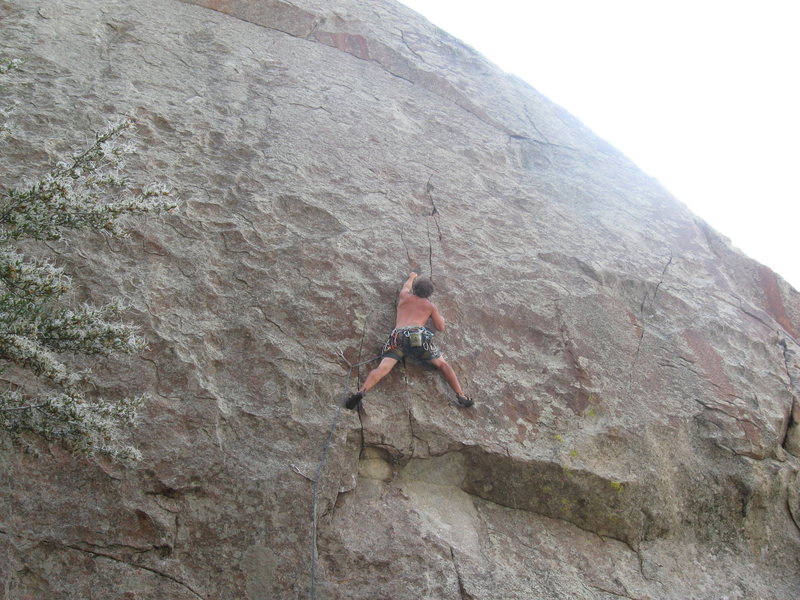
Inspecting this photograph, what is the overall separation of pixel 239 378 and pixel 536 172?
19.2 ft

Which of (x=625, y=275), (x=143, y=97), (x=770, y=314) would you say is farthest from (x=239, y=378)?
(x=770, y=314)

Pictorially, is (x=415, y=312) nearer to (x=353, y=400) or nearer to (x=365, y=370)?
(x=365, y=370)

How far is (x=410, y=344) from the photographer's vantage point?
486 centimetres

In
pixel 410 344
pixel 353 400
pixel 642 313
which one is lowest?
pixel 353 400

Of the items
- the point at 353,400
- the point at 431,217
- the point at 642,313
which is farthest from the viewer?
the point at 431,217

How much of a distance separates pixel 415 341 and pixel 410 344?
0.17 feet

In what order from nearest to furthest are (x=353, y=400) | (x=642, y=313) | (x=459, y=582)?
(x=459, y=582)
(x=353, y=400)
(x=642, y=313)

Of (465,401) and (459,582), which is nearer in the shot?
(459,582)

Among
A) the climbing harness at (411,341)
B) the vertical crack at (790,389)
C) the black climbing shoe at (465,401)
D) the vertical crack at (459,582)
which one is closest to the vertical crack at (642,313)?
the vertical crack at (790,389)

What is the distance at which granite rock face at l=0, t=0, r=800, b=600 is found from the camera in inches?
152

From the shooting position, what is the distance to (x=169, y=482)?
12.8ft

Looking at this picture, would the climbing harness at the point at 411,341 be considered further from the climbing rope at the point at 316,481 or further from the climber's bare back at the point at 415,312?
the climbing rope at the point at 316,481

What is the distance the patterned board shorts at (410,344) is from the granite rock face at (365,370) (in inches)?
6.2

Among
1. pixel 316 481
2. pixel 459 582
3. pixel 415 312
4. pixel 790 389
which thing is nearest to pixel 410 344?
pixel 415 312
